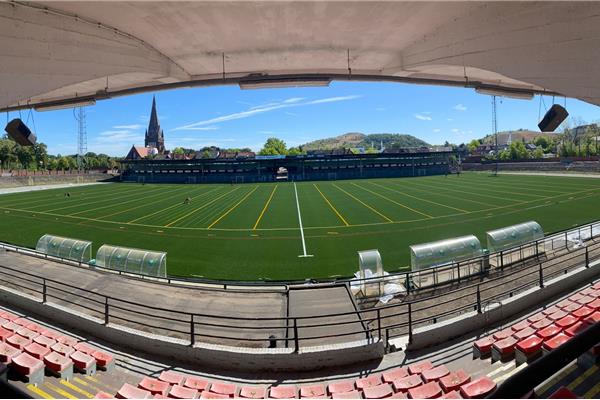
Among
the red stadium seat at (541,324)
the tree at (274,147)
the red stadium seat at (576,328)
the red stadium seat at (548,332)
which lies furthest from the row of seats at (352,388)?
the tree at (274,147)

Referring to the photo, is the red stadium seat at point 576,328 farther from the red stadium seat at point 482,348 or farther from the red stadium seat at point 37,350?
the red stadium seat at point 37,350

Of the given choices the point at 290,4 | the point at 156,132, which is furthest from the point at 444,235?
the point at 156,132

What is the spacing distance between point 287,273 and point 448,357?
806 centimetres

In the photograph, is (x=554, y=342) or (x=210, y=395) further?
(x=554, y=342)

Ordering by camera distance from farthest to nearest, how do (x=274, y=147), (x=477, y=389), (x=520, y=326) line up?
(x=274, y=147)
(x=520, y=326)
(x=477, y=389)

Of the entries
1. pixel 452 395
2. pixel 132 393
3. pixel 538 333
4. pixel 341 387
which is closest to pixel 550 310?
pixel 538 333

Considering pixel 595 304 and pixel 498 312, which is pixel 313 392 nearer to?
pixel 498 312

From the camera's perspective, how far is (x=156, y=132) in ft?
539

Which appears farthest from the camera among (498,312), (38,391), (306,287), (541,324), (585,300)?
(306,287)

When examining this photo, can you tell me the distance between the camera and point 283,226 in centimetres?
2239

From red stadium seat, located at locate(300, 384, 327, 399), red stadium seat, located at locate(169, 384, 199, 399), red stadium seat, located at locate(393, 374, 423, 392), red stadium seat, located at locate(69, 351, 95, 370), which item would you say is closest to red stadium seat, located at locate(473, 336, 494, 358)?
red stadium seat, located at locate(393, 374, 423, 392)

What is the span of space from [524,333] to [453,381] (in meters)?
2.02

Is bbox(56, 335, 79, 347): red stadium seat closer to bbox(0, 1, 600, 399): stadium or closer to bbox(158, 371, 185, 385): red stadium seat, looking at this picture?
bbox(0, 1, 600, 399): stadium

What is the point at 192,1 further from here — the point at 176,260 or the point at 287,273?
the point at 176,260
